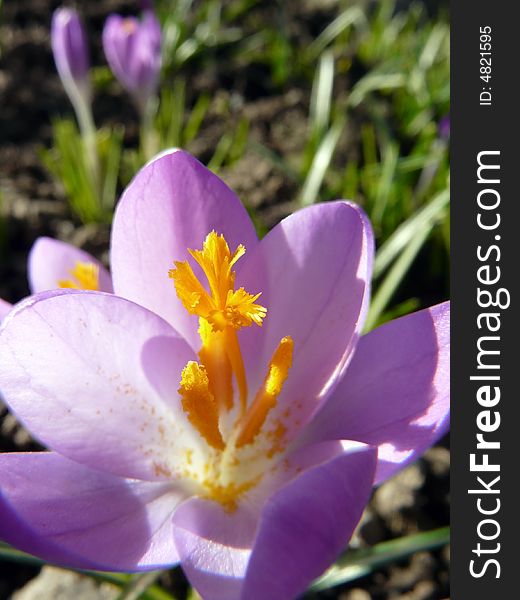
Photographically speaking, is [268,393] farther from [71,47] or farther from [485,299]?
[71,47]

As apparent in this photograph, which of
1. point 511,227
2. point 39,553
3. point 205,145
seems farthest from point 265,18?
point 39,553

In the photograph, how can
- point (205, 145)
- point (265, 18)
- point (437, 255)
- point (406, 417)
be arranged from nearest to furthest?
point (406, 417)
point (437, 255)
point (205, 145)
point (265, 18)

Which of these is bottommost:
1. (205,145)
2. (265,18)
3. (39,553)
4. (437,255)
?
(39,553)

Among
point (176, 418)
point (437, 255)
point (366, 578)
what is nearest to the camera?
point (176, 418)

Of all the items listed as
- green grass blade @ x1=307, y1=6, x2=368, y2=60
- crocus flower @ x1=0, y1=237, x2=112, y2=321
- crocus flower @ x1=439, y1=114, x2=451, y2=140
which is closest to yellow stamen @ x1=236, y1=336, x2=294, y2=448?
crocus flower @ x1=0, y1=237, x2=112, y2=321

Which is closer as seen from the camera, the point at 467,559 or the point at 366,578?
the point at 467,559

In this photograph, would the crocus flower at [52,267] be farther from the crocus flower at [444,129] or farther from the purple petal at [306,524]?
the crocus flower at [444,129]

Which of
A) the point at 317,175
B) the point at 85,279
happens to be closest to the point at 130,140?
the point at 317,175

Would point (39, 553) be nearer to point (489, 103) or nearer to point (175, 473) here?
point (175, 473)
